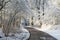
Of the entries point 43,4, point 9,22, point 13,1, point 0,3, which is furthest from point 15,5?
point 43,4

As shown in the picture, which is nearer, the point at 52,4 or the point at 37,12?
the point at 52,4

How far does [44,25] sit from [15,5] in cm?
1194

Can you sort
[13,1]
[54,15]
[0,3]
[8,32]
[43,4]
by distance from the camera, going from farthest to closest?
[43,4]
[54,15]
[8,32]
[13,1]
[0,3]

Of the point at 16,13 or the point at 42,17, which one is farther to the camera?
the point at 42,17

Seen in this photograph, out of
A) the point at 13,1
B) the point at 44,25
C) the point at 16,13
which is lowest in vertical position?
the point at 44,25

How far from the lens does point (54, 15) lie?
74.1ft

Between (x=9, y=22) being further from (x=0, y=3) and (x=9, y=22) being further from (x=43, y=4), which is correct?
(x=43, y=4)

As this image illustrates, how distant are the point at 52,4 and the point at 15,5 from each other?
12166mm

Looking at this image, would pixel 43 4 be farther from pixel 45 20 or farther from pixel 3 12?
pixel 3 12

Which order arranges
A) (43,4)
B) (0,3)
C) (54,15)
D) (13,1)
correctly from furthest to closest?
(43,4), (54,15), (13,1), (0,3)

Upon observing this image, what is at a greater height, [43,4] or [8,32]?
[43,4]

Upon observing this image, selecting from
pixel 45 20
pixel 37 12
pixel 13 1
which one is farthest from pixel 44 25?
pixel 13 1

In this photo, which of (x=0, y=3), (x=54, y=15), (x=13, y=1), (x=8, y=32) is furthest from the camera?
(x=54, y=15)

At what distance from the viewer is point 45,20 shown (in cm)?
2344
